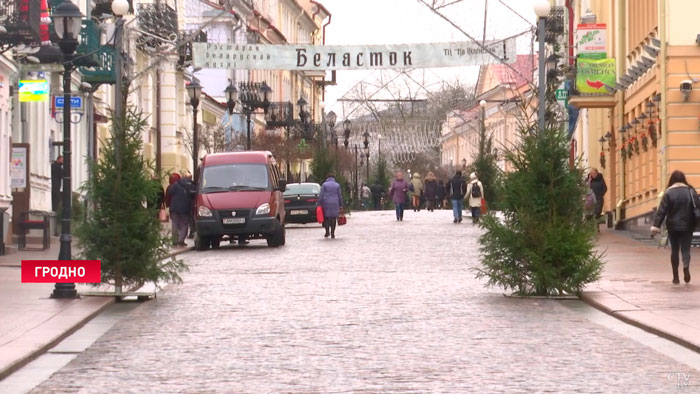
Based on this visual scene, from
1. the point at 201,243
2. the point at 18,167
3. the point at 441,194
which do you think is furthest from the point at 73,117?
the point at 441,194

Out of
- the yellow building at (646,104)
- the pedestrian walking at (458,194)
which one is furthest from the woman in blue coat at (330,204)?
the pedestrian walking at (458,194)

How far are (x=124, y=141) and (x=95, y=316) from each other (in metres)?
2.88

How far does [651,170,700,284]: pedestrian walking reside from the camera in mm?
22125

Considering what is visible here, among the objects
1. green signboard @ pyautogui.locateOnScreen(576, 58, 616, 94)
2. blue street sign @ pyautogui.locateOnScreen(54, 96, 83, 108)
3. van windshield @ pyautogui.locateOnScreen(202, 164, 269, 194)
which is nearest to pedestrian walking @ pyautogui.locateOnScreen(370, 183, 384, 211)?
green signboard @ pyautogui.locateOnScreen(576, 58, 616, 94)

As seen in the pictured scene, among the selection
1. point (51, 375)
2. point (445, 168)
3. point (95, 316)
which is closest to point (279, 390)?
point (51, 375)

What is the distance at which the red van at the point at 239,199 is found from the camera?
35.2 metres

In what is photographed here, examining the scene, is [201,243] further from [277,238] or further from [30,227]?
[30,227]

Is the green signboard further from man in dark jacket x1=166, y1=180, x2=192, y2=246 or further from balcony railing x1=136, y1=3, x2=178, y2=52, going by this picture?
balcony railing x1=136, y1=3, x2=178, y2=52

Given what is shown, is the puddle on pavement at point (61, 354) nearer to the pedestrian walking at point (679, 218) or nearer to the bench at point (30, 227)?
the pedestrian walking at point (679, 218)

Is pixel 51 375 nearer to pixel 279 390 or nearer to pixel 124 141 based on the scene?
pixel 279 390

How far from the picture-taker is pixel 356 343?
47.9 ft

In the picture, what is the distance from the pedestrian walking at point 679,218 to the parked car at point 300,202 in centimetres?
2878

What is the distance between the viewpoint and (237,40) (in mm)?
88312

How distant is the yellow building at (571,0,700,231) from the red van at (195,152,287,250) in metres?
9.35
